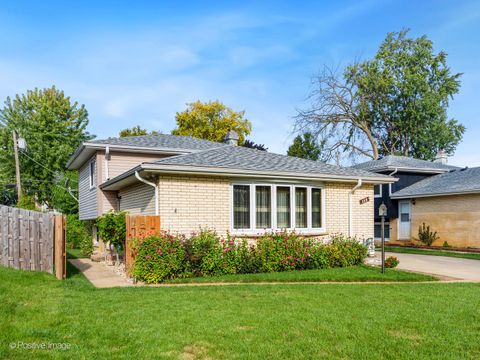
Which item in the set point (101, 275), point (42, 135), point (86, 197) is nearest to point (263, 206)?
point (101, 275)

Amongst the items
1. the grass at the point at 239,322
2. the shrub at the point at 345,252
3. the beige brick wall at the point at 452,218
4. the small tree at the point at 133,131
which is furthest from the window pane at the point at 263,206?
the small tree at the point at 133,131

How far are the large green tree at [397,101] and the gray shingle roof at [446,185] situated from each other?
1404 cm

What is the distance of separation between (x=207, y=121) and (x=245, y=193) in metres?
29.2

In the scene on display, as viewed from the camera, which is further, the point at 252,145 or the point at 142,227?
the point at 252,145

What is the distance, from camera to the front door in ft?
75.9

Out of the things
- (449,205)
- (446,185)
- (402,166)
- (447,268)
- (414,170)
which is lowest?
(447,268)

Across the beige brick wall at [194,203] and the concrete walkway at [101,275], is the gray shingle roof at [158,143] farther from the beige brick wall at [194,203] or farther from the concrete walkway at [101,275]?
the beige brick wall at [194,203]

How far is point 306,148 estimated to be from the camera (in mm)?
36562

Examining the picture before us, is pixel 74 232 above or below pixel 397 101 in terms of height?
below

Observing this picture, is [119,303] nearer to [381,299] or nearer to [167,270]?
[167,270]

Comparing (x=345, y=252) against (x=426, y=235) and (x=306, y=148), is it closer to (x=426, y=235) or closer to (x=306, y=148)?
(x=426, y=235)

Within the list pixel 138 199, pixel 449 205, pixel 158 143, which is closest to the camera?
pixel 138 199

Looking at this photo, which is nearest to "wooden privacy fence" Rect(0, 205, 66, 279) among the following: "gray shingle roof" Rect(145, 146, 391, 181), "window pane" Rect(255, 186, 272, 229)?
"gray shingle roof" Rect(145, 146, 391, 181)

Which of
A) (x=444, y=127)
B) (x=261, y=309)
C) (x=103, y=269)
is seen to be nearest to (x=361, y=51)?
(x=444, y=127)
